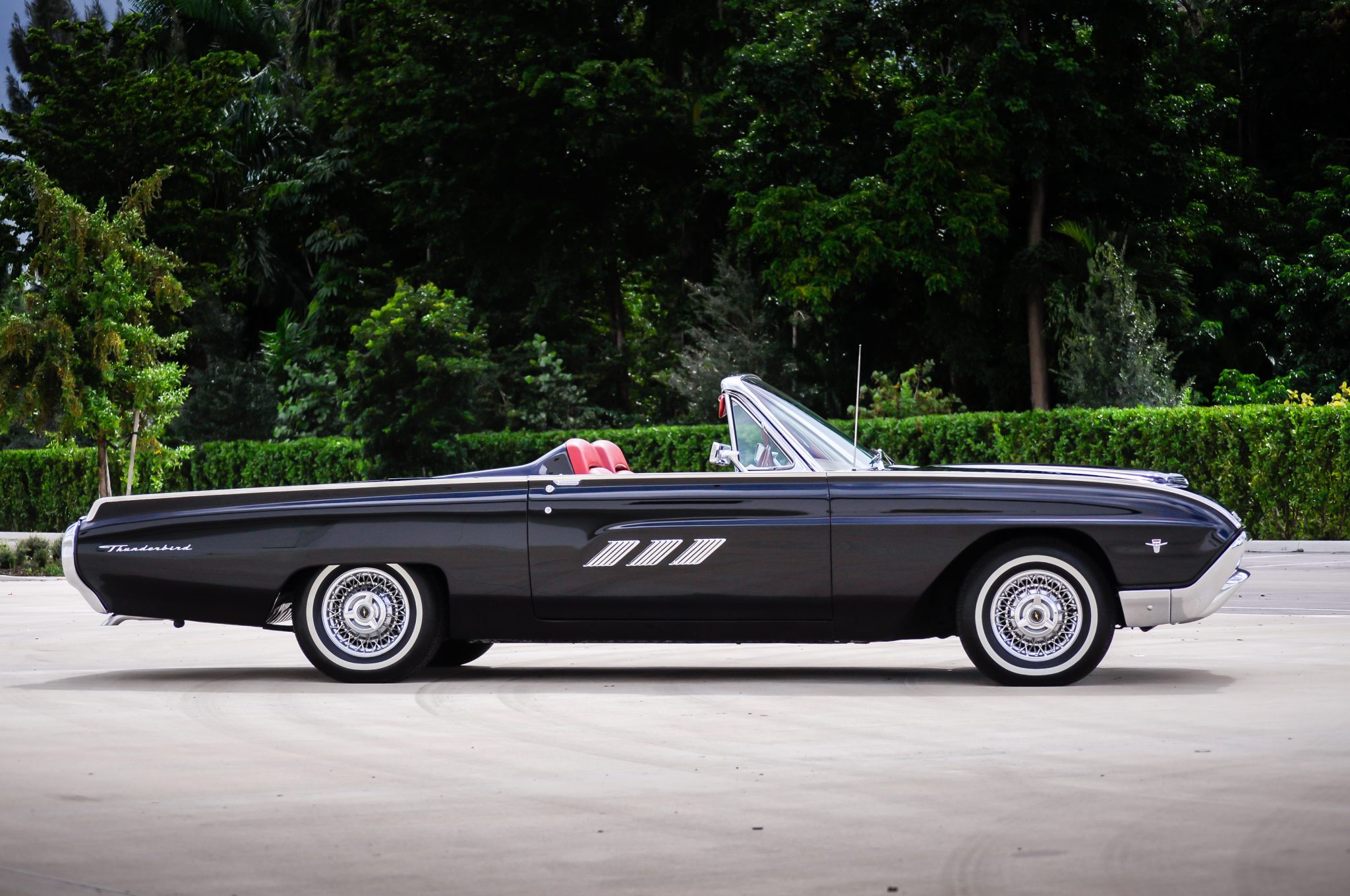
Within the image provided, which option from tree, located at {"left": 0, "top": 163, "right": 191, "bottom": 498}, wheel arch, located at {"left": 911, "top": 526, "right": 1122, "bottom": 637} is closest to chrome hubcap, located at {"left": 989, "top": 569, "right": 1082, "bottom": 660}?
wheel arch, located at {"left": 911, "top": 526, "right": 1122, "bottom": 637}

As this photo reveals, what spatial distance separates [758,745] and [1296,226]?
123 ft

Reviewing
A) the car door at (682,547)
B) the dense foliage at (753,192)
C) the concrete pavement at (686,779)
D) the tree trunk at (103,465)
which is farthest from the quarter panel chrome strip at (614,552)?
the dense foliage at (753,192)

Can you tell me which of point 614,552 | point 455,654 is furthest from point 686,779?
point 455,654

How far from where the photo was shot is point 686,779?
20.2ft

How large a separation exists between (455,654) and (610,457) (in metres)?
1.58

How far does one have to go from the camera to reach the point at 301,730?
748cm

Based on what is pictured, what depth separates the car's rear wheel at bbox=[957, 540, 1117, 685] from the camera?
8508mm

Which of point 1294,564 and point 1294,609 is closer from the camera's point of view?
point 1294,609

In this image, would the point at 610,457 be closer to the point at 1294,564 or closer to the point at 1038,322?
the point at 1294,564

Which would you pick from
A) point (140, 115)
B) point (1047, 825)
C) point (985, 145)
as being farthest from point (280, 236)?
point (1047, 825)

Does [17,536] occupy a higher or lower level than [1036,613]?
lower

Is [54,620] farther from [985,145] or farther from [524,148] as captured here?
[524,148]

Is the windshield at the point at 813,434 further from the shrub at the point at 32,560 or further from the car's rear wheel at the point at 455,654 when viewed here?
the shrub at the point at 32,560

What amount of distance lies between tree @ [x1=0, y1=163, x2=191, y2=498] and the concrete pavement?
16945mm
